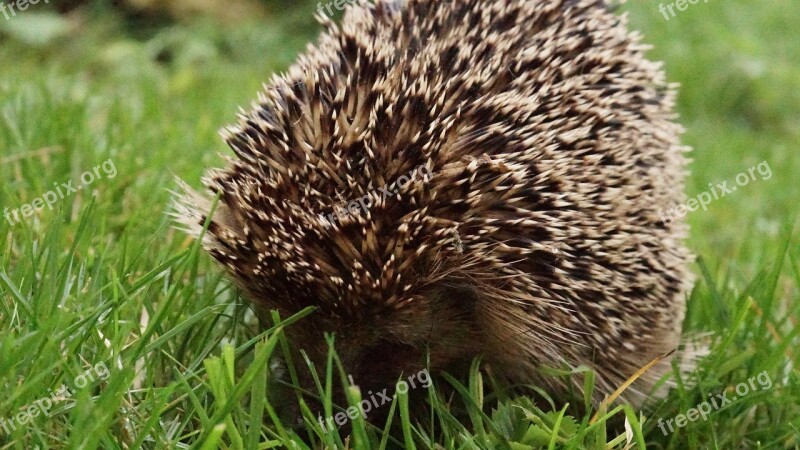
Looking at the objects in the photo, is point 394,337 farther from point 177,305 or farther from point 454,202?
point 177,305

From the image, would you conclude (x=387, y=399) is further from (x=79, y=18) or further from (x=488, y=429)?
(x=79, y=18)

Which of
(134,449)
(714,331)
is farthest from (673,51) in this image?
(134,449)

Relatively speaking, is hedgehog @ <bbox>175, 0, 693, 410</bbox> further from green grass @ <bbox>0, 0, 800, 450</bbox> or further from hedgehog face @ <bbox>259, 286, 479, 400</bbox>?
green grass @ <bbox>0, 0, 800, 450</bbox>

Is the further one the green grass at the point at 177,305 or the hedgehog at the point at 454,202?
the hedgehog at the point at 454,202

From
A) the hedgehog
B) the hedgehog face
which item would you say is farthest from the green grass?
the hedgehog

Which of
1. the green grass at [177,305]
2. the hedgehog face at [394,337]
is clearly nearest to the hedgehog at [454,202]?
the hedgehog face at [394,337]

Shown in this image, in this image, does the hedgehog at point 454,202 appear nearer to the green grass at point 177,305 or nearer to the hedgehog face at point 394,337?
→ the hedgehog face at point 394,337
